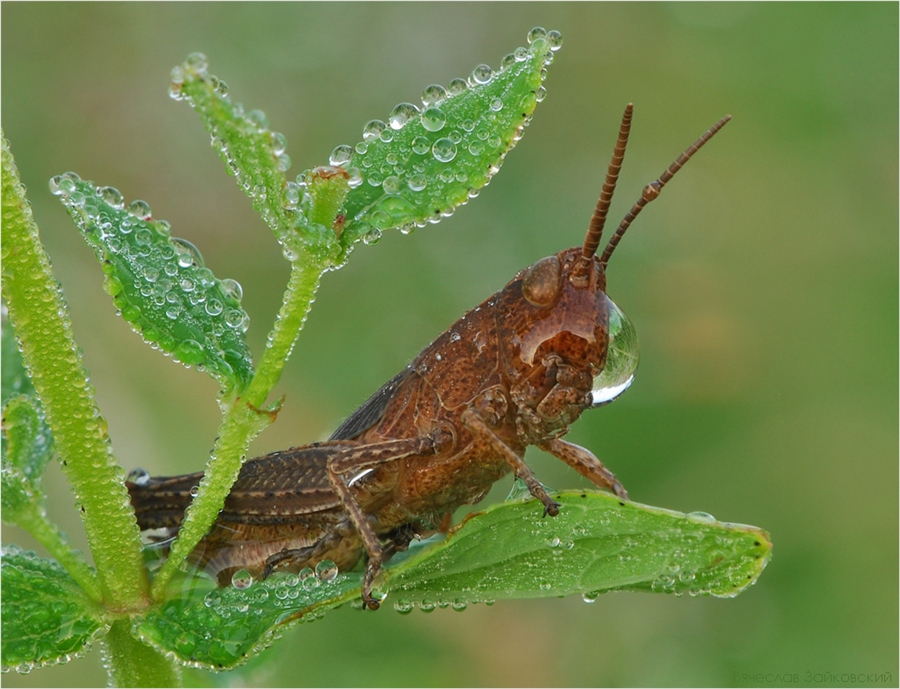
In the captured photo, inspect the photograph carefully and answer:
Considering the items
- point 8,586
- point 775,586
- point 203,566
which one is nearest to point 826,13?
point 775,586

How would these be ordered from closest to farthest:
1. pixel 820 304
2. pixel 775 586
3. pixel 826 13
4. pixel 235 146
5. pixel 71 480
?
1. pixel 235 146
2. pixel 71 480
3. pixel 775 586
4. pixel 820 304
5. pixel 826 13

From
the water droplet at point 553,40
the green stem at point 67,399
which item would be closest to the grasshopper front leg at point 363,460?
the green stem at point 67,399

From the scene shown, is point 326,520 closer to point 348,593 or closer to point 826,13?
point 348,593

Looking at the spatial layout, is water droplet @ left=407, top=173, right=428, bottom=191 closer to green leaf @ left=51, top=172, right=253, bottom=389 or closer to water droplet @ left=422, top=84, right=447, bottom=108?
water droplet @ left=422, top=84, right=447, bottom=108

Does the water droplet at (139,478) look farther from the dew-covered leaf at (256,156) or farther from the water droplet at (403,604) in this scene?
the dew-covered leaf at (256,156)

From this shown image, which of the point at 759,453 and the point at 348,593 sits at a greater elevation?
the point at 759,453

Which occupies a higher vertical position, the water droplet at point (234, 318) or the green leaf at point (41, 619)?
the water droplet at point (234, 318)
